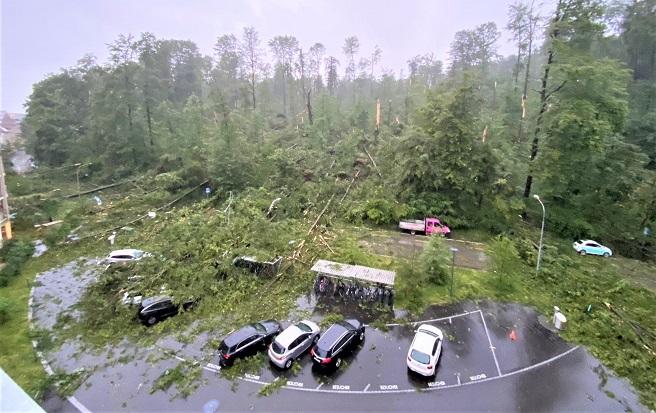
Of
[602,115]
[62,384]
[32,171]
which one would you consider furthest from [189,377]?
[32,171]

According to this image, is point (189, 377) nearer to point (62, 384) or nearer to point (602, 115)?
point (62, 384)

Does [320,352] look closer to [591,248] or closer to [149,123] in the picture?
[591,248]

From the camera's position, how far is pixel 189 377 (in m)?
13.0

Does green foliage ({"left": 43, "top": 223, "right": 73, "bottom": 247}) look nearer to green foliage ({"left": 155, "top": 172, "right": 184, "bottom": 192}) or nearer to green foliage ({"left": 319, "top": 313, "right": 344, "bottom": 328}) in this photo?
green foliage ({"left": 155, "top": 172, "right": 184, "bottom": 192})

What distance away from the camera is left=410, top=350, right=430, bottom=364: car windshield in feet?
42.8

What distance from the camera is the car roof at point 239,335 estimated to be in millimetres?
13636

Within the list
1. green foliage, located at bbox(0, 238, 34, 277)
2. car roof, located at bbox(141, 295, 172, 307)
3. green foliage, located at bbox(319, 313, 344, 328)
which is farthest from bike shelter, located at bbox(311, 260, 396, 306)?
green foliage, located at bbox(0, 238, 34, 277)

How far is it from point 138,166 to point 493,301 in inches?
1528

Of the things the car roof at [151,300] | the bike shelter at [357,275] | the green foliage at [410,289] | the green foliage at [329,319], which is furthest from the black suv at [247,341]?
the green foliage at [410,289]

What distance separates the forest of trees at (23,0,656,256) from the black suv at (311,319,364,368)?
13052mm

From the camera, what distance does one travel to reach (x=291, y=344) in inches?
535

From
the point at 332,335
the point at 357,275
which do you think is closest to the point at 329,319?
the point at 332,335

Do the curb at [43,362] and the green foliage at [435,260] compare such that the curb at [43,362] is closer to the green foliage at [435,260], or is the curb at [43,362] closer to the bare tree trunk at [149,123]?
the green foliage at [435,260]

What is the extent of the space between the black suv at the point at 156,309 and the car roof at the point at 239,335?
13.2 feet
